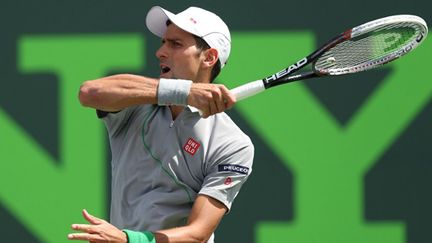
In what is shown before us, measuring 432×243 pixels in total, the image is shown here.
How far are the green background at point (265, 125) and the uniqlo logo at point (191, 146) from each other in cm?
138

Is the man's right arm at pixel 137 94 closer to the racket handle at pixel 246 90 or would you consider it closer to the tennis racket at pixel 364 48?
the racket handle at pixel 246 90

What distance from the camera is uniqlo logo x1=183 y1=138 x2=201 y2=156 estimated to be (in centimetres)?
409

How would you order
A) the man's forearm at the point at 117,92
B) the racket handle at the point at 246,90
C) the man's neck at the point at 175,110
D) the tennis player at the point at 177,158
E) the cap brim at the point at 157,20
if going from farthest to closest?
the cap brim at the point at 157,20 → the man's neck at the point at 175,110 → the tennis player at the point at 177,158 → the racket handle at the point at 246,90 → the man's forearm at the point at 117,92

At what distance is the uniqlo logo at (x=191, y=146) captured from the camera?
4.09 metres

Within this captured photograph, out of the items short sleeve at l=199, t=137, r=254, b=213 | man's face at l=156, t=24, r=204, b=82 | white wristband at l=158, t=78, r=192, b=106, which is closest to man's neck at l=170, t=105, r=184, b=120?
man's face at l=156, t=24, r=204, b=82

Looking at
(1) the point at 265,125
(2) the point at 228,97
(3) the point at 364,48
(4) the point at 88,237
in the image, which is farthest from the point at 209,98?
(1) the point at 265,125

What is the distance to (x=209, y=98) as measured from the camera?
3693 millimetres

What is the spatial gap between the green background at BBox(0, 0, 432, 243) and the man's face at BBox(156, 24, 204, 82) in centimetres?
A: 125

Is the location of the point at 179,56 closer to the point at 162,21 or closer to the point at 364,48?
the point at 162,21

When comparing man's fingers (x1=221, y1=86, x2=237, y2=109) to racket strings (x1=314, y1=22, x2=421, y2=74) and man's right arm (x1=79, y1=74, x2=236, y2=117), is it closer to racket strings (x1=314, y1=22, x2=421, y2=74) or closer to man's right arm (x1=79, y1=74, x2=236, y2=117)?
man's right arm (x1=79, y1=74, x2=236, y2=117)

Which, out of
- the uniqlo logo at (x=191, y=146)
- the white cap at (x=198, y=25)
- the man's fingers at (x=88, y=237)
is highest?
the white cap at (x=198, y=25)

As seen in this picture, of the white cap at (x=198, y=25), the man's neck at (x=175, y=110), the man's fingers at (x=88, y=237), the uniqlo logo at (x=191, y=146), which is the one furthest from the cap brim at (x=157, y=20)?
the man's fingers at (x=88, y=237)

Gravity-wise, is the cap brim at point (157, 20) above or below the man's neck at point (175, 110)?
above

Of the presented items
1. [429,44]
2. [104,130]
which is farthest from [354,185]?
[104,130]
